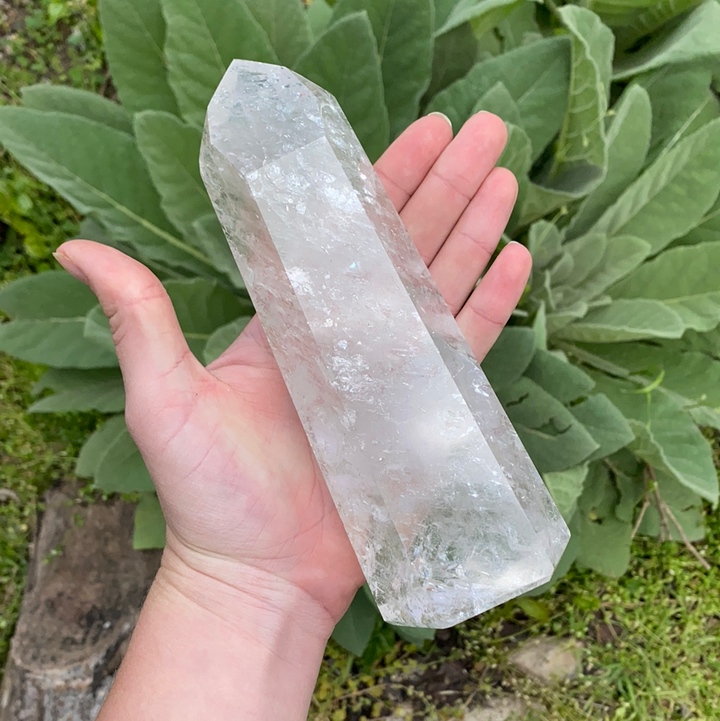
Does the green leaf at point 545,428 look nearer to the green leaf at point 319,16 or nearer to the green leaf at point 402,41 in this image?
the green leaf at point 402,41

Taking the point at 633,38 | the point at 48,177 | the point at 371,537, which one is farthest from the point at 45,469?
the point at 633,38

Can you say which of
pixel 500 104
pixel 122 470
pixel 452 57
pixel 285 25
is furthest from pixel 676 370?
pixel 122 470

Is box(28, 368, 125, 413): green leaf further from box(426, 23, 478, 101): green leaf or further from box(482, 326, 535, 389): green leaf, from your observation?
box(426, 23, 478, 101): green leaf

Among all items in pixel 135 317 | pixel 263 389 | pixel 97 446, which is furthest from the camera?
pixel 97 446

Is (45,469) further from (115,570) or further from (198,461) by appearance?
(198,461)

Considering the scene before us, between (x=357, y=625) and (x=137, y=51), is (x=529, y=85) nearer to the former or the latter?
(x=137, y=51)

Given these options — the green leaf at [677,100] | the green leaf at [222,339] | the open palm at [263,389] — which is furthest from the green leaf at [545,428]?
the green leaf at [677,100]

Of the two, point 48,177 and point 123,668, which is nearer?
point 123,668

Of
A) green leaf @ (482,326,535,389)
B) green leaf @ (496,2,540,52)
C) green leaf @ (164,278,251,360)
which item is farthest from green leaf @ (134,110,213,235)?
green leaf @ (496,2,540,52)
